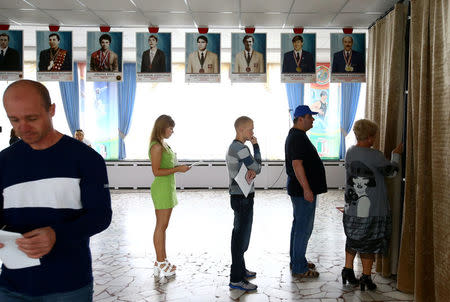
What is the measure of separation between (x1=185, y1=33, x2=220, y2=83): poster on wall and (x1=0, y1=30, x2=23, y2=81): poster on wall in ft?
8.65

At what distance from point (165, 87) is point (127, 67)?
1.26 m

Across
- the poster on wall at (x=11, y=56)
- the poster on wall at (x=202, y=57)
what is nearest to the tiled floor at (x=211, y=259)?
the poster on wall at (x=202, y=57)

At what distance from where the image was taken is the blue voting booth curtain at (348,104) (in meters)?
10.1

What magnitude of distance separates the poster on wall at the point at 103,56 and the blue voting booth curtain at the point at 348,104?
6839 millimetres

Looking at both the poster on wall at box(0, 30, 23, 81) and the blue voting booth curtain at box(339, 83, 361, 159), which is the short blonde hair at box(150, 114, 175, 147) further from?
the blue voting booth curtain at box(339, 83, 361, 159)

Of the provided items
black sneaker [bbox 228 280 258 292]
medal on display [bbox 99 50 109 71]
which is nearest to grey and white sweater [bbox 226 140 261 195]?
black sneaker [bbox 228 280 258 292]

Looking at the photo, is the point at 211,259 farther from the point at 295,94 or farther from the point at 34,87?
the point at 295,94

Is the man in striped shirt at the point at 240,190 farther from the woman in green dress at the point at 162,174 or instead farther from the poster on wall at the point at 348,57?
the poster on wall at the point at 348,57

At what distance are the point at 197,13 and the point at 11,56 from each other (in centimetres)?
307

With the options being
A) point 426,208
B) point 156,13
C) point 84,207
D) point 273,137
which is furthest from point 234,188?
point 273,137

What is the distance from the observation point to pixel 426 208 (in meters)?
3.02

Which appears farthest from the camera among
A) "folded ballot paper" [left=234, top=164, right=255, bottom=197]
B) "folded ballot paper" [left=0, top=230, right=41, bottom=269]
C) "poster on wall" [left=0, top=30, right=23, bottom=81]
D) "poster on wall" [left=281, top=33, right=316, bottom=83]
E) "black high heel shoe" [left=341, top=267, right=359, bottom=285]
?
"poster on wall" [left=0, top=30, right=23, bottom=81]

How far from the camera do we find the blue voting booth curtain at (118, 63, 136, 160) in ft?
33.4

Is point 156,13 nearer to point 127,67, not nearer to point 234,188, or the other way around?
point 234,188
